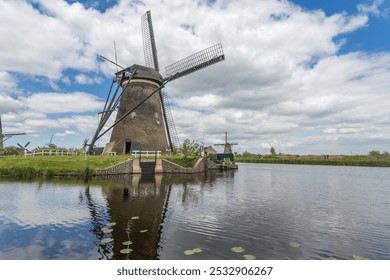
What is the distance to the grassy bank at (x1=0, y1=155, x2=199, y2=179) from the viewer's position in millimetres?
25625

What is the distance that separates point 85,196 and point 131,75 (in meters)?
22.8

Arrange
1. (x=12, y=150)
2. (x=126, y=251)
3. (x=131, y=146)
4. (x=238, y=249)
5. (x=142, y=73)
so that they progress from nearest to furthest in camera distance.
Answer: (x=126, y=251), (x=238, y=249), (x=131, y=146), (x=142, y=73), (x=12, y=150)

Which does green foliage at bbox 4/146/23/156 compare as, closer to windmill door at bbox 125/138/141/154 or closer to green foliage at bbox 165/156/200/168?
windmill door at bbox 125/138/141/154

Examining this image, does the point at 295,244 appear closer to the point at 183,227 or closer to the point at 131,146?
the point at 183,227

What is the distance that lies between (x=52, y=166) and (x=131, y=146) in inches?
396

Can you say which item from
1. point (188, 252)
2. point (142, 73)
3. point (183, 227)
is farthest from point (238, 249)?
point (142, 73)

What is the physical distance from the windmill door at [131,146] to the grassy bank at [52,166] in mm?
4032

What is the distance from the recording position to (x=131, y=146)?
33812 millimetres

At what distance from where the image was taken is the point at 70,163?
2752cm

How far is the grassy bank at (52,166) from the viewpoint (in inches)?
1009

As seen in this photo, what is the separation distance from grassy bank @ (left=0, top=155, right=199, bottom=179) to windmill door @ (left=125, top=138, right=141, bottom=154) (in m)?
4.03

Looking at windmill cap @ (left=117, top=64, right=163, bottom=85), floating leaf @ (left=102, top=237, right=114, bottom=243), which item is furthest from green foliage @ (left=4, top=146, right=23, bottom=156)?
floating leaf @ (left=102, top=237, right=114, bottom=243)
